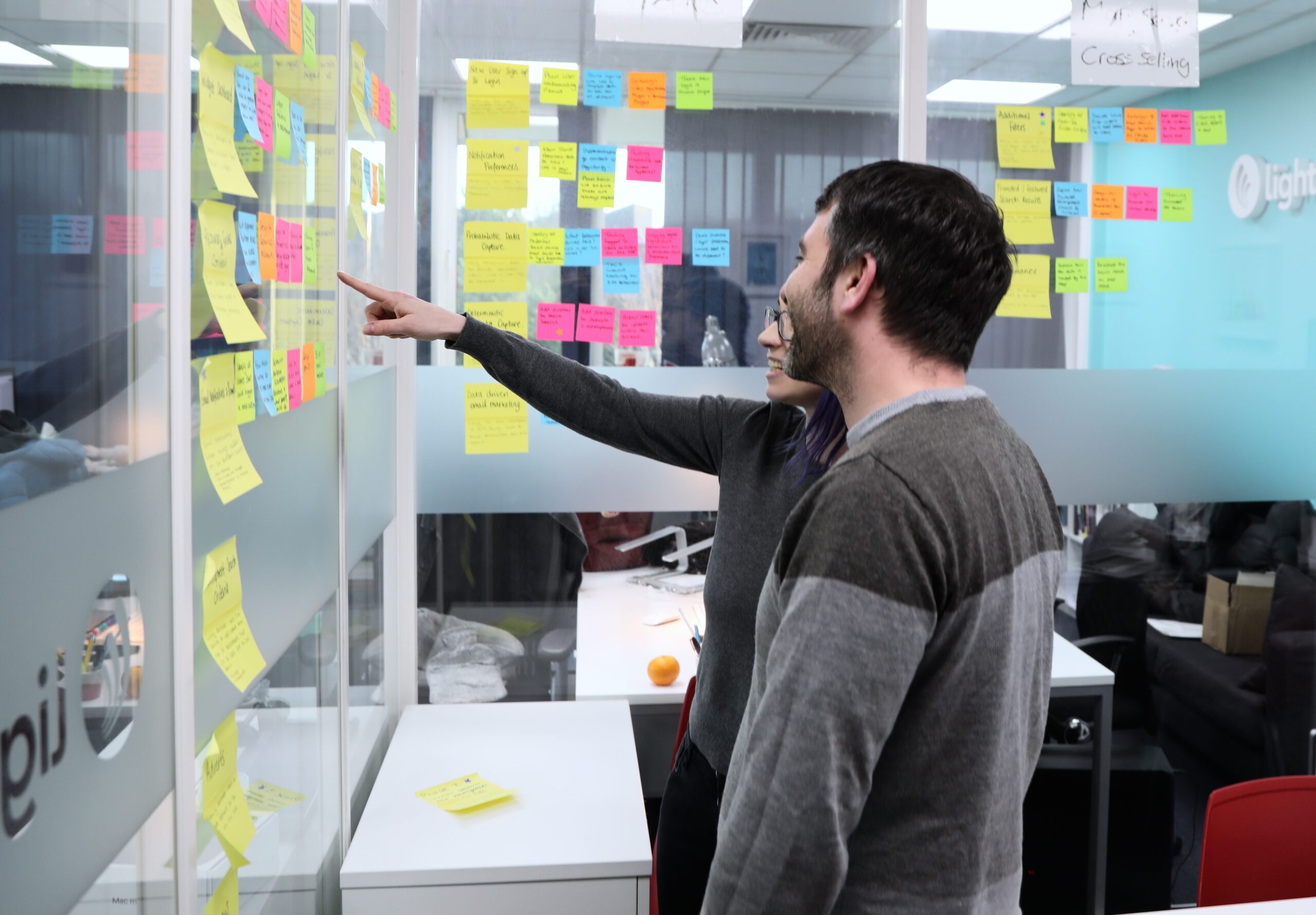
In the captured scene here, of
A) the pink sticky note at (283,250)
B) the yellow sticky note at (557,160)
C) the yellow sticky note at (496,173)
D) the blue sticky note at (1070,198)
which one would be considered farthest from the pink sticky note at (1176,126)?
the pink sticky note at (283,250)

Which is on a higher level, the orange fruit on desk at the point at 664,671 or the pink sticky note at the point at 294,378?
the pink sticky note at the point at 294,378

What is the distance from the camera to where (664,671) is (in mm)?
2076

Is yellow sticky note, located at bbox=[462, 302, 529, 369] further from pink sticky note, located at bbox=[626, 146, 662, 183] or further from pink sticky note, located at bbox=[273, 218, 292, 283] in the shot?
pink sticky note, located at bbox=[273, 218, 292, 283]

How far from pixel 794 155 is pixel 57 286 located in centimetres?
182

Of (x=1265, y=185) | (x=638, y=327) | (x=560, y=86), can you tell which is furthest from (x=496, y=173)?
(x=1265, y=185)

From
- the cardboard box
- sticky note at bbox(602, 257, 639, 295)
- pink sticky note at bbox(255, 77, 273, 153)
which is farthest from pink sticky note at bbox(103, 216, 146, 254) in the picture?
the cardboard box

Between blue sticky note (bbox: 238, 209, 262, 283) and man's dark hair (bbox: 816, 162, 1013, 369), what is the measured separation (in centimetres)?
69

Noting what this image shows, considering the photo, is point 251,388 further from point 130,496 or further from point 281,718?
point 281,718

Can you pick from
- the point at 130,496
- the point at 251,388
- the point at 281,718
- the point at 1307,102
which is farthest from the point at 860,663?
the point at 1307,102

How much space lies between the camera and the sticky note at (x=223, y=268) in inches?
41.4

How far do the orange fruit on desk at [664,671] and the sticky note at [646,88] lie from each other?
1238 millimetres

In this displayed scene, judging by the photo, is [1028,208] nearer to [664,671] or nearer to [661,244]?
[661,244]

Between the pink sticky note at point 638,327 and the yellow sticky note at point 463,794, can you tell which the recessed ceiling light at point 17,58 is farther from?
the pink sticky note at point 638,327

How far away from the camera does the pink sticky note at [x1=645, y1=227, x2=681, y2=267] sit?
7.46 feet
